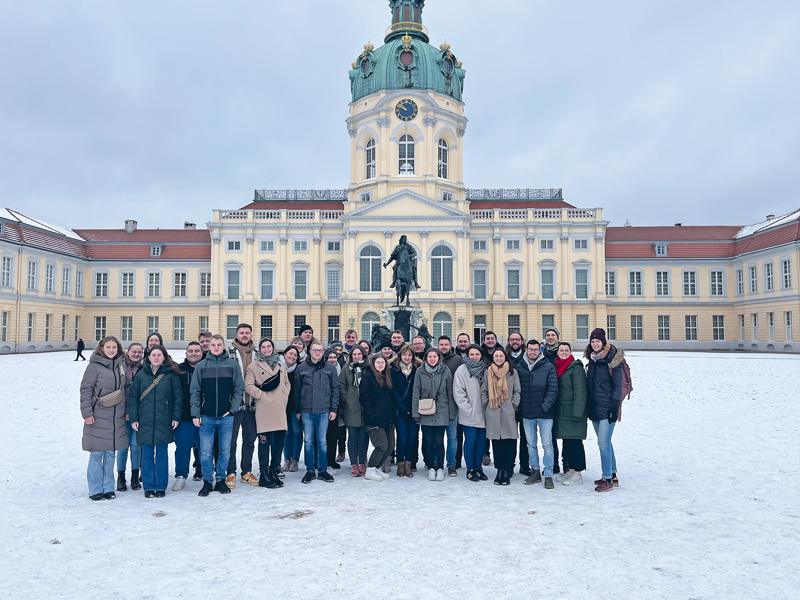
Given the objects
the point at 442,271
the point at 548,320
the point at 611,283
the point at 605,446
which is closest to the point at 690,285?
the point at 611,283

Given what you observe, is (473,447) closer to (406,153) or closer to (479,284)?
(479,284)

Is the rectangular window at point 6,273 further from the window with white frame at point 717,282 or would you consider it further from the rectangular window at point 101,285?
the window with white frame at point 717,282

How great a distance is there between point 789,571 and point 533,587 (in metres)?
2.23

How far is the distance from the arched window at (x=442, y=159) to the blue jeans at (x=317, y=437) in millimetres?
39076

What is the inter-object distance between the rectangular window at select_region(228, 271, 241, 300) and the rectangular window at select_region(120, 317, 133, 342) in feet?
31.8

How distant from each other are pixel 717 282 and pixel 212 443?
1830 inches

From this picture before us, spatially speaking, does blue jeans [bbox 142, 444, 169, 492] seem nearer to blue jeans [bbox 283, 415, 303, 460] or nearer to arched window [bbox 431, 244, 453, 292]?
blue jeans [bbox 283, 415, 303, 460]

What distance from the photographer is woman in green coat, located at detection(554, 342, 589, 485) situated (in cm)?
723

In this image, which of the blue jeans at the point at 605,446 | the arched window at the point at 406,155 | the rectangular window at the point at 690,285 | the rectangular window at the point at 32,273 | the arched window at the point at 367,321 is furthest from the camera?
the rectangular window at the point at 690,285

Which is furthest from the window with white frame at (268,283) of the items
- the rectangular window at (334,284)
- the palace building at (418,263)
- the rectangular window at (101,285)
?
the rectangular window at (101,285)

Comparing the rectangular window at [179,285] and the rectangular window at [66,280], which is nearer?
the rectangular window at [66,280]

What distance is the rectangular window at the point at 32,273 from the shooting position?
128 ft

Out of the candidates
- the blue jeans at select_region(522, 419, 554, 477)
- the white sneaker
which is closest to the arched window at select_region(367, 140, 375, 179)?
the white sneaker

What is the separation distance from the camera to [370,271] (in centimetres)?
4047
